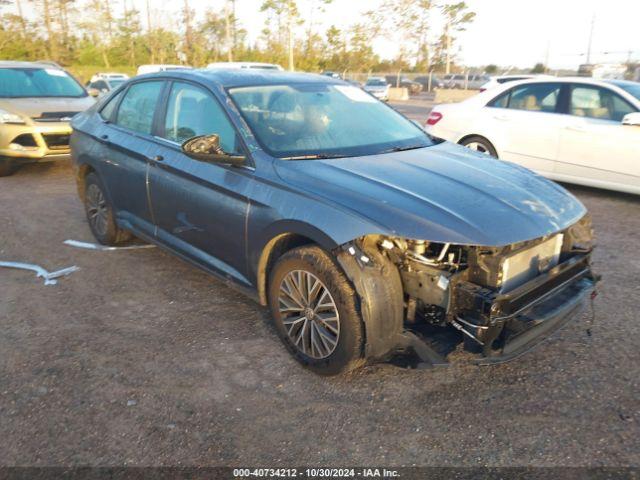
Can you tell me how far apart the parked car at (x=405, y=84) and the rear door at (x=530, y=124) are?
34.0 m

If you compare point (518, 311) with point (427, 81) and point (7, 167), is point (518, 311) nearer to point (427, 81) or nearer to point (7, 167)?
point (7, 167)

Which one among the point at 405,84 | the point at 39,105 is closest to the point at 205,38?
the point at 405,84

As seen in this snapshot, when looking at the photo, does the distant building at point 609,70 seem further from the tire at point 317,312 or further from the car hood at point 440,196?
the tire at point 317,312

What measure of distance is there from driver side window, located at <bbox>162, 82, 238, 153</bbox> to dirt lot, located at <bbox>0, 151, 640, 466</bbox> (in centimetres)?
121

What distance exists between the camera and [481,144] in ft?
24.9

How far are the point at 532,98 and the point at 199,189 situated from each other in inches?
217

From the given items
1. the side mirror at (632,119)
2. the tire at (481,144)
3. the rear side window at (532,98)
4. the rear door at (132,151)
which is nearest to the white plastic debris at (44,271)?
the rear door at (132,151)

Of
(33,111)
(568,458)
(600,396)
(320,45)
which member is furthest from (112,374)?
(320,45)

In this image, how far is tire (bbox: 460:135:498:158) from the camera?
749 centimetres

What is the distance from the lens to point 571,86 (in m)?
7.07

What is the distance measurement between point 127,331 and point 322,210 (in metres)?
1.69

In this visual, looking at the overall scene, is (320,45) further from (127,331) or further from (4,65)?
(127,331)

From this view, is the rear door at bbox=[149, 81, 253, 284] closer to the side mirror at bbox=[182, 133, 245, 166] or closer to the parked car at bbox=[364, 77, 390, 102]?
the side mirror at bbox=[182, 133, 245, 166]

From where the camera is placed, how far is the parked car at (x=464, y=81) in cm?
3910
